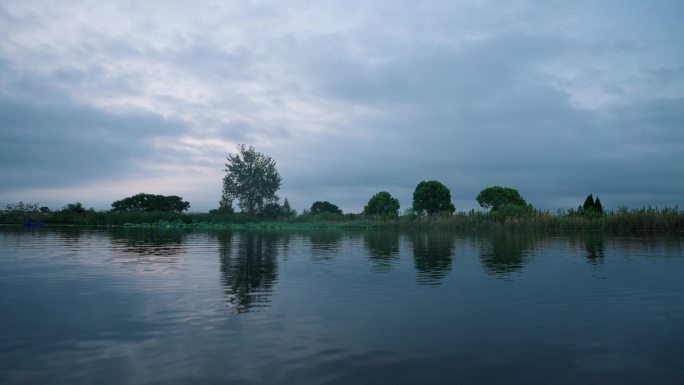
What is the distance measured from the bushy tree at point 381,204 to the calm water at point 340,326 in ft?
274

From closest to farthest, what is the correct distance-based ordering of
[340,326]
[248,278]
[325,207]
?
[340,326], [248,278], [325,207]

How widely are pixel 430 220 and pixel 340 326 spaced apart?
161 ft

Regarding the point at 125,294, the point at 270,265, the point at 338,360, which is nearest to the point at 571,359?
the point at 338,360

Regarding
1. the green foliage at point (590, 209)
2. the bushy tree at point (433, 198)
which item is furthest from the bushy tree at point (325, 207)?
the green foliage at point (590, 209)

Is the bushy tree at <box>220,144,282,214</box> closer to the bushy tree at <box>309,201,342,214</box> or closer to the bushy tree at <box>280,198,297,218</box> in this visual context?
the bushy tree at <box>280,198,297,218</box>

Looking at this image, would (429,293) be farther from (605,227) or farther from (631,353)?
(605,227)

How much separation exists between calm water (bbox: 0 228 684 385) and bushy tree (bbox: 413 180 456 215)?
2981 inches

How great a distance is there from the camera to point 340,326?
691cm

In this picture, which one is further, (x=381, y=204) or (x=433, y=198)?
(x=381, y=204)

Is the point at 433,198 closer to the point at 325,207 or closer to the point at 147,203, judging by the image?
the point at 325,207

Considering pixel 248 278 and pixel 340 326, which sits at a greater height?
pixel 248 278

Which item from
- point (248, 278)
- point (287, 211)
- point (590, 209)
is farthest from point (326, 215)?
point (248, 278)

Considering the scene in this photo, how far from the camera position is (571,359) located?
17.9ft

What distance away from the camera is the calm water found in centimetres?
500
